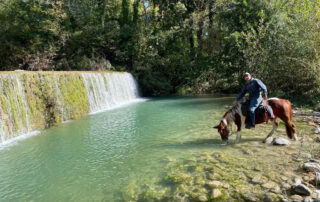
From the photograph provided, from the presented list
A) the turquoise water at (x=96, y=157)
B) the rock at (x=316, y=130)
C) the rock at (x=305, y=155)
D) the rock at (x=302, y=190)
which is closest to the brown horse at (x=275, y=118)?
the turquoise water at (x=96, y=157)

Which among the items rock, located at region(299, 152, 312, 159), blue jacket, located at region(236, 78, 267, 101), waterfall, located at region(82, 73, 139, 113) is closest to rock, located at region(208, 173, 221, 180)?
rock, located at region(299, 152, 312, 159)

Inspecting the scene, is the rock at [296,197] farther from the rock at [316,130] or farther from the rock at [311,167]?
the rock at [316,130]

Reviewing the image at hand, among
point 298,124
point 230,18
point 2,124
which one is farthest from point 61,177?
point 230,18

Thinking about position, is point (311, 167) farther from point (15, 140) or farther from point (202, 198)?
point (15, 140)

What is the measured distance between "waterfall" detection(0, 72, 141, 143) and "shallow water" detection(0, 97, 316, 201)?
118 centimetres

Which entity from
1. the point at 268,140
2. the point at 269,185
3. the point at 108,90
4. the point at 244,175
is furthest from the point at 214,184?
the point at 108,90

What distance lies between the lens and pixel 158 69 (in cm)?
2520

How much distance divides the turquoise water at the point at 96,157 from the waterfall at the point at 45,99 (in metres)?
0.90

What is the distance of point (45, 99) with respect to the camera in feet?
34.0

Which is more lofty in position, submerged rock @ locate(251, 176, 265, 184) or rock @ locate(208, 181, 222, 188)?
rock @ locate(208, 181, 222, 188)

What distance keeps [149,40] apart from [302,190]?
76.2 ft

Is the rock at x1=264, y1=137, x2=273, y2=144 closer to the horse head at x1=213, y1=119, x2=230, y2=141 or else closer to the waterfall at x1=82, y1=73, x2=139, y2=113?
the horse head at x1=213, y1=119, x2=230, y2=141

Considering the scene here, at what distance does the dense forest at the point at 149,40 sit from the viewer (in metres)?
17.8

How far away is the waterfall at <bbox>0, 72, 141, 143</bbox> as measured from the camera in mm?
8492
